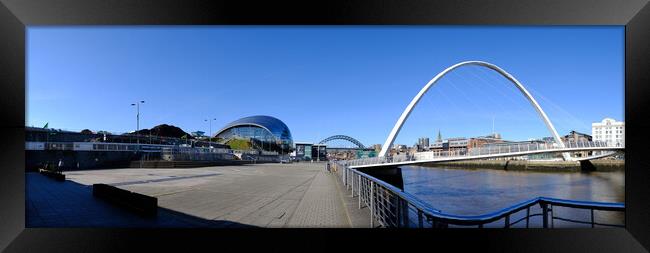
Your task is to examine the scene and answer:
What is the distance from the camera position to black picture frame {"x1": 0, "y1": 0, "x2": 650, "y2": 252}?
15.6 feet

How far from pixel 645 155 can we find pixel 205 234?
589 cm

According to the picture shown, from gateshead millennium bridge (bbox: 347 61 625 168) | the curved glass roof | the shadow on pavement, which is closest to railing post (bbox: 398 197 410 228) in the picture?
the shadow on pavement

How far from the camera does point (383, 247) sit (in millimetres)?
4539

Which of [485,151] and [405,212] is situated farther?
[485,151]

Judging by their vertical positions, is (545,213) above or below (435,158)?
above

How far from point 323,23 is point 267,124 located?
7078 centimetres

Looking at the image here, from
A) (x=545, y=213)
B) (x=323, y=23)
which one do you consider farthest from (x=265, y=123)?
(x=545, y=213)

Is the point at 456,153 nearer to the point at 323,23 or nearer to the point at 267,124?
the point at 323,23

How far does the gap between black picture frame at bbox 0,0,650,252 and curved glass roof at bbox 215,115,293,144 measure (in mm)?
70071

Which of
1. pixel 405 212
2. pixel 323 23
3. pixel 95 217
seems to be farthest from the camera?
pixel 95 217

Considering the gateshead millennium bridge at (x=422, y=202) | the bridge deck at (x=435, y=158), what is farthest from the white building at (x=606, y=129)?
the bridge deck at (x=435, y=158)

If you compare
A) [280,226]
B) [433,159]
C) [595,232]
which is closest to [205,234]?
[280,226]

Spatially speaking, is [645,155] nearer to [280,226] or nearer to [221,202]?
[280,226]

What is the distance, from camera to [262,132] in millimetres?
76812
